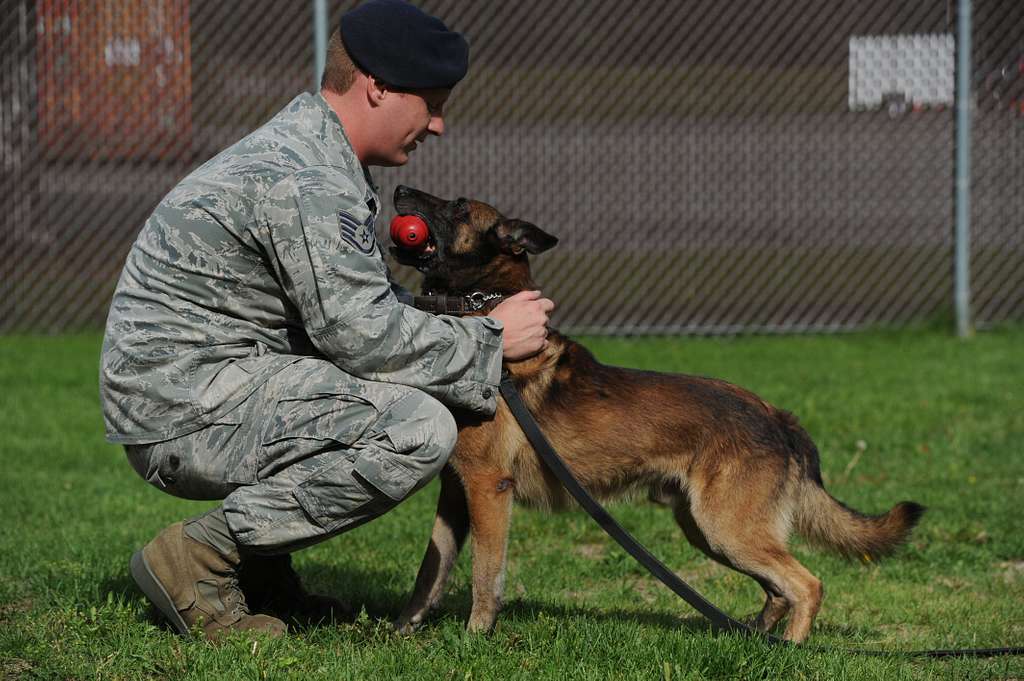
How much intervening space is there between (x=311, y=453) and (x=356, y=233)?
22.6 inches

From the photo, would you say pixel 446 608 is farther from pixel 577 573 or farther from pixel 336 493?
pixel 336 493

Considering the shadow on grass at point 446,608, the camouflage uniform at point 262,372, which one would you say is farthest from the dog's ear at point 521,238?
the shadow on grass at point 446,608

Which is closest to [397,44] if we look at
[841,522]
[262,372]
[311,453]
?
[262,372]

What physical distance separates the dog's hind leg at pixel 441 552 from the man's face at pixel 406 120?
959 mm

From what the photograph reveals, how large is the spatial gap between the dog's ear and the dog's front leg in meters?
0.71

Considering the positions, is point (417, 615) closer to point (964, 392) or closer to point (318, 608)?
point (318, 608)

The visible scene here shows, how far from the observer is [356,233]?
2896 millimetres

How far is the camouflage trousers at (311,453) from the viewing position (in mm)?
2975

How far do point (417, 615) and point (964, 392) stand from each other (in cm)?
462

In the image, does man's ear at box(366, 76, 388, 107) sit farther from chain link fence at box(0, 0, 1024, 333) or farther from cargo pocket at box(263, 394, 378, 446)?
chain link fence at box(0, 0, 1024, 333)

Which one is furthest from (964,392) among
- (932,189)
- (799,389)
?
(932,189)

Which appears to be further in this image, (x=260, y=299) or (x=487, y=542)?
(x=487, y=542)

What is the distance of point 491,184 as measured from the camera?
8.96 meters

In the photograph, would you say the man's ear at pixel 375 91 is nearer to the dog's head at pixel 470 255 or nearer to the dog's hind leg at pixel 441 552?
the dog's head at pixel 470 255
